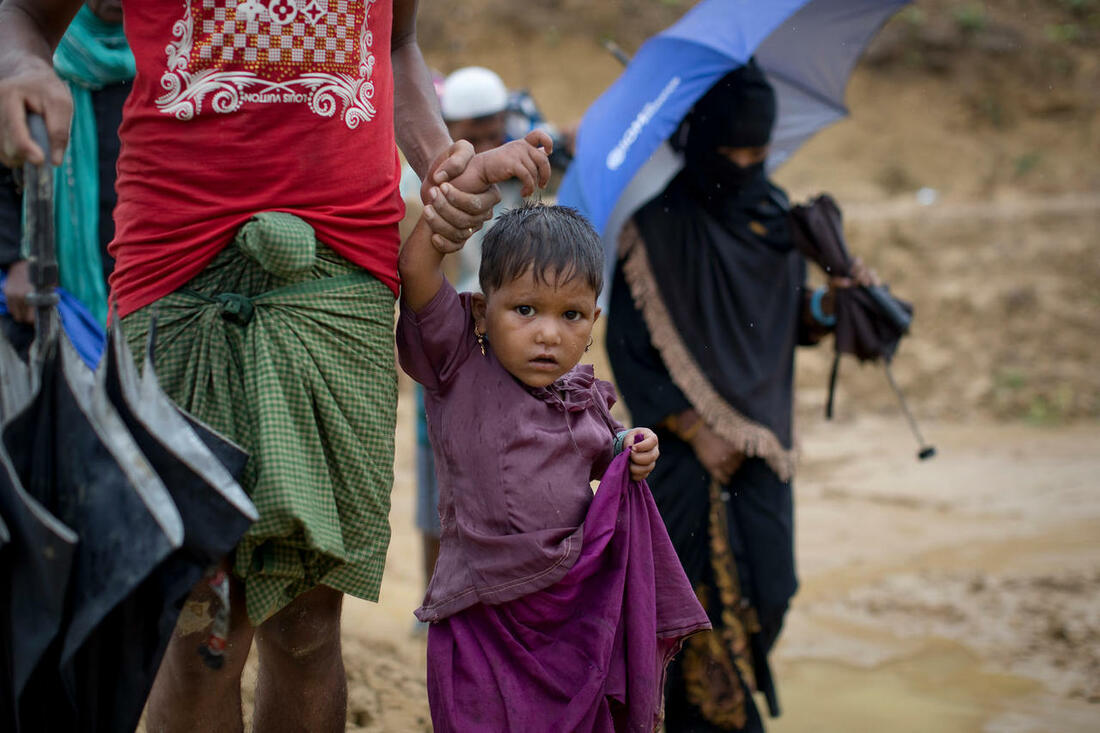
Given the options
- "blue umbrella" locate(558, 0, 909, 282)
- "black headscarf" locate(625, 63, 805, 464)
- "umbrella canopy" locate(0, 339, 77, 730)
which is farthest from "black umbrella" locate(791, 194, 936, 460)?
"umbrella canopy" locate(0, 339, 77, 730)

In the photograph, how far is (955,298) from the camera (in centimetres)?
1141

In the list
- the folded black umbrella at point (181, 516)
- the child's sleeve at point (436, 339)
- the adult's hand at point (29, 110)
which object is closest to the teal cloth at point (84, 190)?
the child's sleeve at point (436, 339)

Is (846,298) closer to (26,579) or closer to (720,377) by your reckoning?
(720,377)

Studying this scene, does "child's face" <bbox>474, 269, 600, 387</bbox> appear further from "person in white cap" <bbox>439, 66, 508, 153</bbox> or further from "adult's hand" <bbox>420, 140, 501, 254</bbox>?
"person in white cap" <bbox>439, 66, 508, 153</bbox>

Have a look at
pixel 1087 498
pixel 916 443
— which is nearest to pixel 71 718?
pixel 1087 498

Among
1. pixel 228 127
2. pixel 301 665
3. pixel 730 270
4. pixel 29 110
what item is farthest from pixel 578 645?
pixel 730 270

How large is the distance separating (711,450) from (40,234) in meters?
2.50

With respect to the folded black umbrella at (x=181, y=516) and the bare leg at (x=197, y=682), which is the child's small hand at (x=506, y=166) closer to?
the folded black umbrella at (x=181, y=516)

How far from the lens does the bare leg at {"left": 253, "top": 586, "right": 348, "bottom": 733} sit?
94.1 inches

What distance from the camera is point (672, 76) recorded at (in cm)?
389

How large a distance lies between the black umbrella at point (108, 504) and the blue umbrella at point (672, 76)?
2.05 metres

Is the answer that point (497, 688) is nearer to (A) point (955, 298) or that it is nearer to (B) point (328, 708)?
(B) point (328, 708)

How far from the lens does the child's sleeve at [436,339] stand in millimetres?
2463

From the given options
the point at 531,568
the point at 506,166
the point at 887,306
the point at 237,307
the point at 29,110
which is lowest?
the point at 887,306
